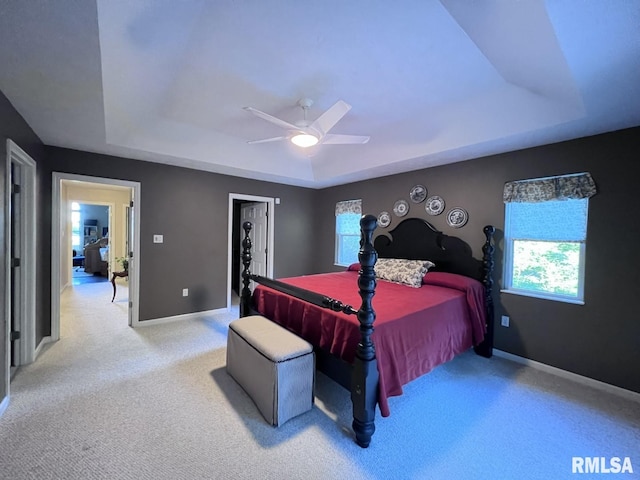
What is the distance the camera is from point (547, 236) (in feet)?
9.37

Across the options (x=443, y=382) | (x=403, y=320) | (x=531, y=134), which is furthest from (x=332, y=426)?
(x=531, y=134)

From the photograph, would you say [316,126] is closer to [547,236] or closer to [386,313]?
[386,313]

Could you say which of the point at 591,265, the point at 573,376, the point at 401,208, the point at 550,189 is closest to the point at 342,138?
the point at 401,208

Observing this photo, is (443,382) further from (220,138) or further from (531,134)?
(220,138)

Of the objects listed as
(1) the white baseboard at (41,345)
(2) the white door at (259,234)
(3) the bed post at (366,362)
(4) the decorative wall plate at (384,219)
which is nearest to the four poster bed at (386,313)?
(3) the bed post at (366,362)

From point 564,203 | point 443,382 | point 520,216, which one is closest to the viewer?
point 443,382

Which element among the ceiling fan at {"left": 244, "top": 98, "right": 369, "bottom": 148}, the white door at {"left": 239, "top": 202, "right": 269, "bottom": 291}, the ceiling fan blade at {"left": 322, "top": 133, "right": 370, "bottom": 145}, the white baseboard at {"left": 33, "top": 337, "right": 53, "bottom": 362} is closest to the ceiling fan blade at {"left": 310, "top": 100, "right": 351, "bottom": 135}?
the ceiling fan at {"left": 244, "top": 98, "right": 369, "bottom": 148}

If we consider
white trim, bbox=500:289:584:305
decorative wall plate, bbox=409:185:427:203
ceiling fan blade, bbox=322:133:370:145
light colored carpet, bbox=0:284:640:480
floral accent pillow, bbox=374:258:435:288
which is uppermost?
ceiling fan blade, bbox=322:133:370:145

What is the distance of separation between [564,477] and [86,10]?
3.51 m

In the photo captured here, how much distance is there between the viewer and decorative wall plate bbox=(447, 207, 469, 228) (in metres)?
3.43

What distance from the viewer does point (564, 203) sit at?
2746 mm

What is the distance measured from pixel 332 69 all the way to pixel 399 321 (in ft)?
6.92

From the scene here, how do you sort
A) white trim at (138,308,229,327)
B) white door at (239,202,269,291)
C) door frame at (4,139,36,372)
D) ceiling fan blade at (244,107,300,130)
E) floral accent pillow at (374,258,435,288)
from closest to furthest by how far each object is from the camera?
1. ceiling fan blade at (244,107,300,130)
2. door frame at (4,139,36,372)
3. floral accent pillow at (374,258,435,288)
4. white trim at (138,308,229,327)
5. white door at (239,202,269,291)

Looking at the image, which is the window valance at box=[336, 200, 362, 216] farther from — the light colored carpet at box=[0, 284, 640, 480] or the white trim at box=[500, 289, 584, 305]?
the light colored carpet at box=[0, 284, 640, 480]
